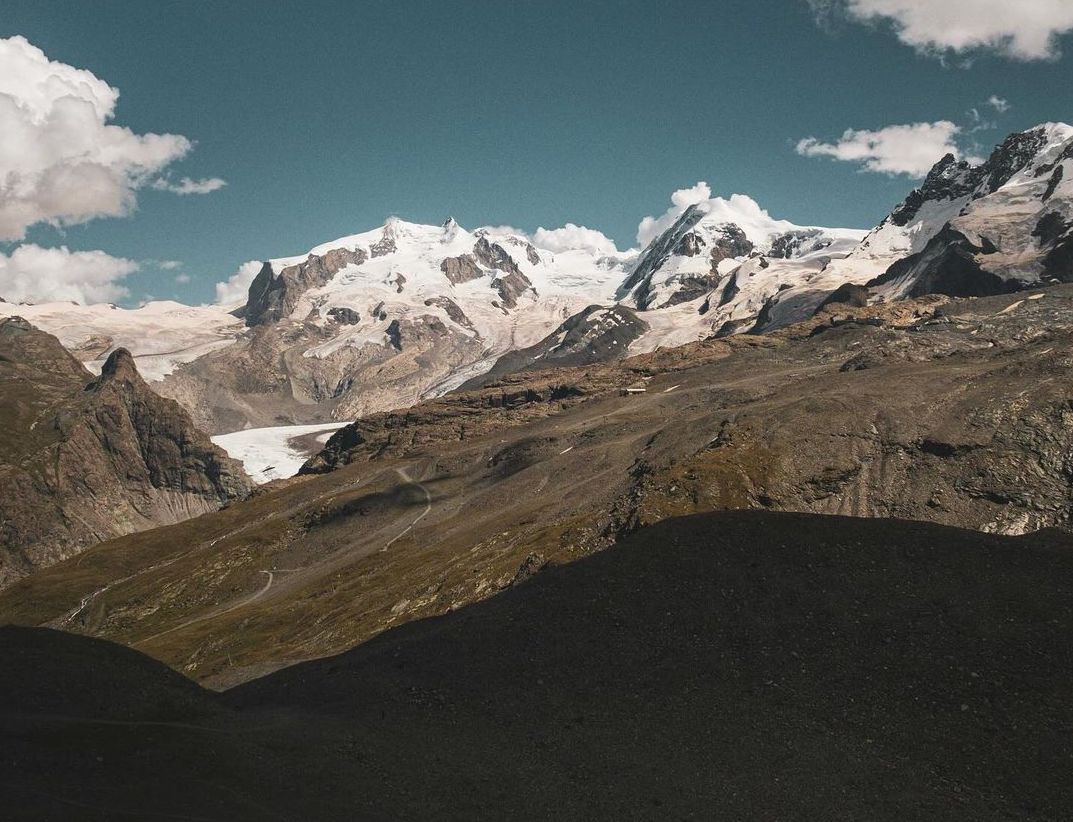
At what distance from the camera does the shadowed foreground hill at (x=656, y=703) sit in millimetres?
32906

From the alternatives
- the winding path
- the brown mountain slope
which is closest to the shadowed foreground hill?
the brown mountain slope

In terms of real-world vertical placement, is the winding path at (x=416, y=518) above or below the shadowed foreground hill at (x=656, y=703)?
below

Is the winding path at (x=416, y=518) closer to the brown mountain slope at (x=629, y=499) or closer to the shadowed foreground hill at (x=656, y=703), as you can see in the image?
the brown mountain slope at (x=629, y=499)

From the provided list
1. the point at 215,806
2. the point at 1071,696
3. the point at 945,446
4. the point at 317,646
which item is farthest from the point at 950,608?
the point at 317,646

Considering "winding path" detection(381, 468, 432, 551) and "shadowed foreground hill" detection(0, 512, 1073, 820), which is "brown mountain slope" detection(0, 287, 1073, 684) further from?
"shadowed foreground hill" detection(0, 512, 1073, 820)

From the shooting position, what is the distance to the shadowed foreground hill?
1296 inches

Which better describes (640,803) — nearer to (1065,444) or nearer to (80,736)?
(80,736)

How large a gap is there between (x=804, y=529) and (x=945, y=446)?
1793 inches

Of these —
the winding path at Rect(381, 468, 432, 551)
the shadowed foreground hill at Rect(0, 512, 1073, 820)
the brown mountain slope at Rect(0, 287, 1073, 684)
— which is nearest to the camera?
the shadowed foreground hill at Rect(0, 512, 1073, 820)

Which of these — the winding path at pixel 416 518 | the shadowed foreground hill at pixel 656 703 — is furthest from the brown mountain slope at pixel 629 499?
the shadowed foreground hill at pixel 656 703

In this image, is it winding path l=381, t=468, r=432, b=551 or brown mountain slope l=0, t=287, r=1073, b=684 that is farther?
winding path l=381, t=468, r=432, b=551

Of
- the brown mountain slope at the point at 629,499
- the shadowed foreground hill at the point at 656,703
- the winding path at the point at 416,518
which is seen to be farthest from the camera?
the winding path at the point at 416,518

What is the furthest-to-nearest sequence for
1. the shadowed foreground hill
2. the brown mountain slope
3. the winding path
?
the winding path
the brown mountain slope
the shadowed foreground hill

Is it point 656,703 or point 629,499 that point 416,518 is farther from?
point 656,703
